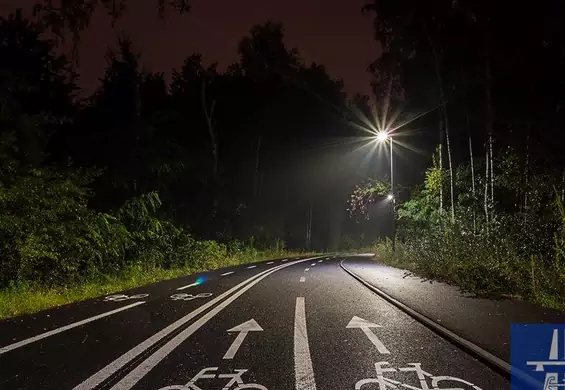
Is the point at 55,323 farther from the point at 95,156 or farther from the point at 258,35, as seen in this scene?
the point at 258,35

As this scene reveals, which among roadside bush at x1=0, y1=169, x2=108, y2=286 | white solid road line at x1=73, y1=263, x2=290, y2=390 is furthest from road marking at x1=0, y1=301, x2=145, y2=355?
roadside bush at x1=0, y1=169, x2=108, y2=286

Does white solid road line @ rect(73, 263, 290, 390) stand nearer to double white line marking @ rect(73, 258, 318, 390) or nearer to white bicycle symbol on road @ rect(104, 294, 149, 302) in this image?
double white line marking @ rect(73, 258, 318, 390)

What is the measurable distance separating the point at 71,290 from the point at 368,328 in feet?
32.2

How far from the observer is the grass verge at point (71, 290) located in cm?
1055

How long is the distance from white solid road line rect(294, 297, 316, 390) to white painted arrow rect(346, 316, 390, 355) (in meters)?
0.95

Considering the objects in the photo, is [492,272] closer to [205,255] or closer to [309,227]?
[205,255]

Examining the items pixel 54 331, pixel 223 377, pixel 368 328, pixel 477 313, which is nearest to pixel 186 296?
pixel 54 331

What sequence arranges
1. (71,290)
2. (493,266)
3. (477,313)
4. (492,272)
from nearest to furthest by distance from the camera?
(477,313) < (492,272) < (493,266) < (71,290)

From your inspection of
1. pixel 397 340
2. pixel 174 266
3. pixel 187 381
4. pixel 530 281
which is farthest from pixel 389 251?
pixel 187 381

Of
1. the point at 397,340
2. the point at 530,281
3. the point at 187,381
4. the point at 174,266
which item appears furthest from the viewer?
the point at 174,266

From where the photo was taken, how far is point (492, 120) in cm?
1689

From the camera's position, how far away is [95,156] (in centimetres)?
2416

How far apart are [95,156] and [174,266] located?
7.41 m

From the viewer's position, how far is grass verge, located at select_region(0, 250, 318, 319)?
10550 millimetres
